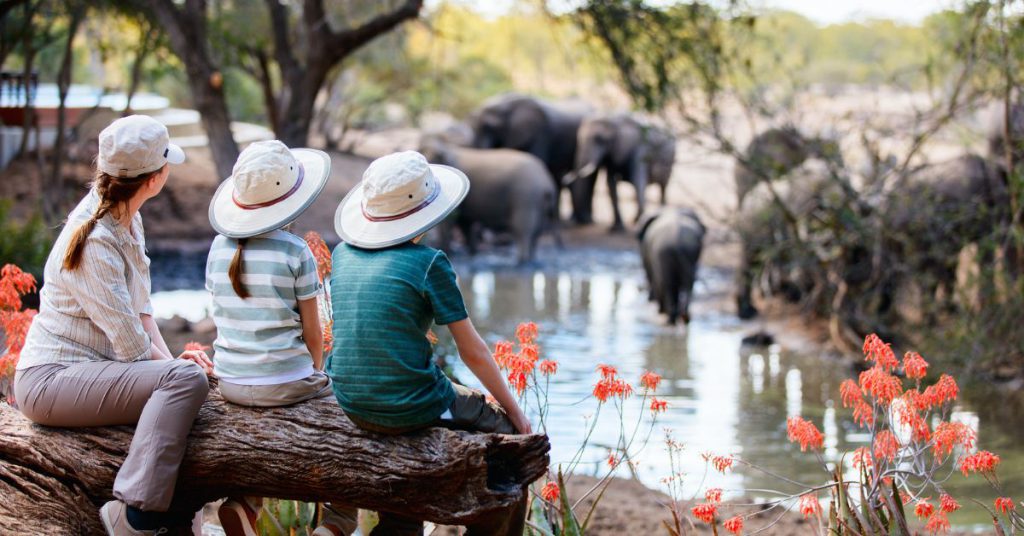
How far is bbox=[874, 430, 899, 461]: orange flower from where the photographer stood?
4156 millimetres

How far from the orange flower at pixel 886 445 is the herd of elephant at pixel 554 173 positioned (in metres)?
6.13

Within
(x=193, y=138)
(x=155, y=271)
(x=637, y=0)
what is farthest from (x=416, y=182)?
(x=193, y=138)

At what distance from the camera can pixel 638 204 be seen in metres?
20.4

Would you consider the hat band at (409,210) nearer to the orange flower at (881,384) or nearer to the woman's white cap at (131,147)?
the woman's white cap at (131,147)

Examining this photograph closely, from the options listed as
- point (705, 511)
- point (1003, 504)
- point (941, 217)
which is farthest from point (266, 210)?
point (941, 217)

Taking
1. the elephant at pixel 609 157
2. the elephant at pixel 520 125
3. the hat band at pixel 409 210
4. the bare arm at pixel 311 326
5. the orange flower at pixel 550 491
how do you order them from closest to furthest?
the hat band at pixel 409 210 → the bare arm at pixel 311 326 → the orange flower at pixel 550 491 → the elephant at pixel 609 157 → the elephant at pixel 520 125

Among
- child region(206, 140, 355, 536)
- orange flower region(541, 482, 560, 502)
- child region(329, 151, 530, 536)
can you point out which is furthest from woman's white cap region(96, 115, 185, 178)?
orange flower region(541, 482, 560, 502)

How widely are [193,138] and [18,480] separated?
19.0m

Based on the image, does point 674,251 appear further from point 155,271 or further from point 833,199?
point 155,271

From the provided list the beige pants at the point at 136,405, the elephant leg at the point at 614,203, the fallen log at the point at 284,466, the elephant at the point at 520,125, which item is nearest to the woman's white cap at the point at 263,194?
the beige pants at the point at 136,405

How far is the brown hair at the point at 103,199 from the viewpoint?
3.82 m

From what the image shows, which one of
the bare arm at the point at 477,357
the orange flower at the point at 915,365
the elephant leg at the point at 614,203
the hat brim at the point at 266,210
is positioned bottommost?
the elephant leg at the point at 614,203

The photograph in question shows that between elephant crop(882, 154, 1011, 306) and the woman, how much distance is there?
6.87 meters

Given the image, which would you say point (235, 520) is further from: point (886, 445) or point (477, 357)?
point (886, 445)
